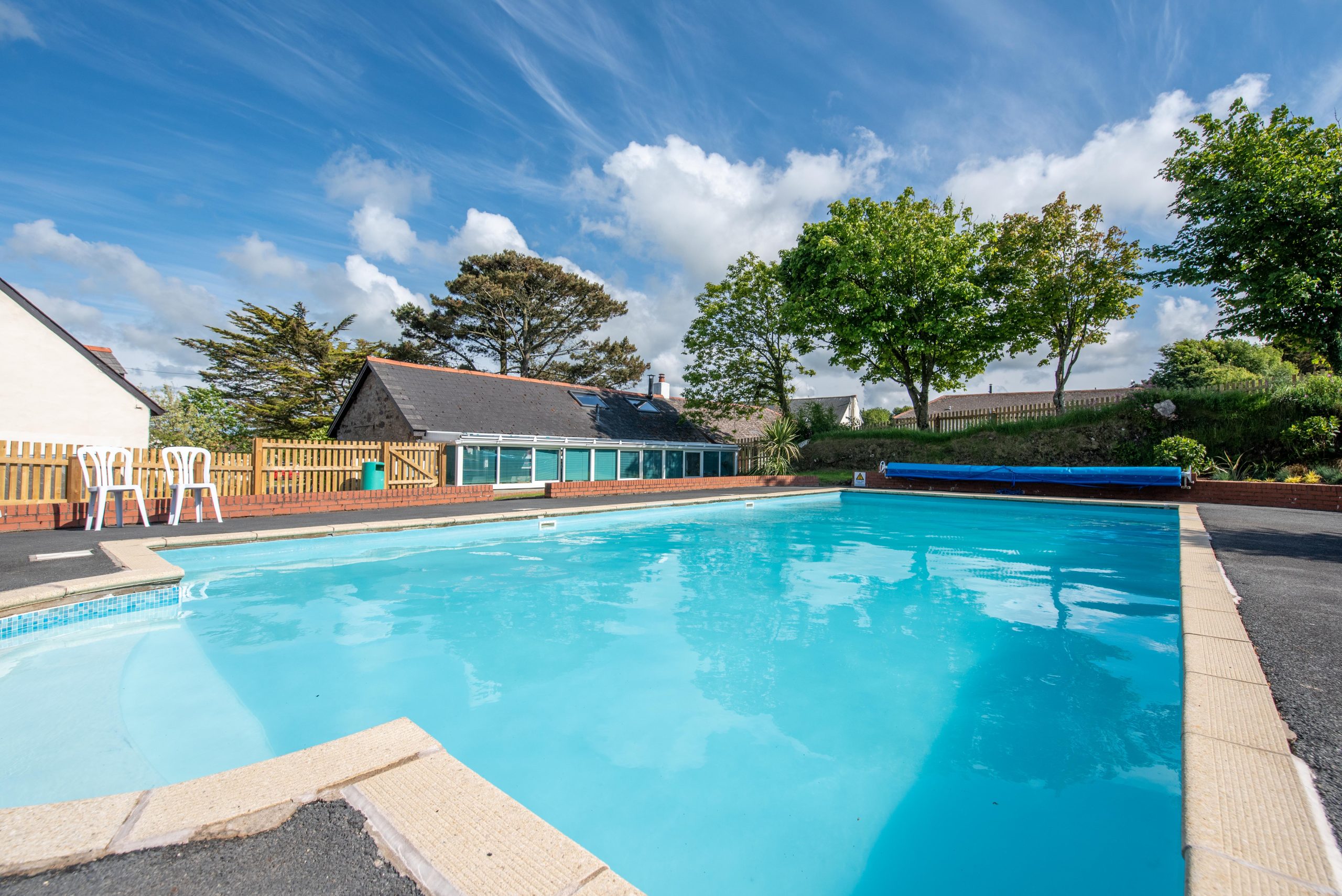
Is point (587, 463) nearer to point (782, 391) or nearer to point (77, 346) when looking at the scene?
point (782, 391)

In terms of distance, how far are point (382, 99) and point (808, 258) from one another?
1496 cm

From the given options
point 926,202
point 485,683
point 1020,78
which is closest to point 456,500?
point 485,683

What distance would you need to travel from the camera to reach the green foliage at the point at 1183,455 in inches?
566

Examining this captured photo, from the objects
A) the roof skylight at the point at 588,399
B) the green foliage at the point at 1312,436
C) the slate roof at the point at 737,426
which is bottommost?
the green foliage at the point at 1312,436

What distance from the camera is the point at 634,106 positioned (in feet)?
42.1

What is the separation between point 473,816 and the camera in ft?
5.63

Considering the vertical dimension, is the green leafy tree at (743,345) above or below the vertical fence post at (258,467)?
above

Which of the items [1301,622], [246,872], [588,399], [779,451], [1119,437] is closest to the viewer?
[246,872]

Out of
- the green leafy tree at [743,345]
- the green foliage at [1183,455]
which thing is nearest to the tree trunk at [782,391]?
the green leafy tree at [743,345]

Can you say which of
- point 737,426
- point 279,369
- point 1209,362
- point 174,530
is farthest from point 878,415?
point 174,530

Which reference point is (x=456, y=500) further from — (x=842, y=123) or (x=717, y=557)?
(x=842, y=123)

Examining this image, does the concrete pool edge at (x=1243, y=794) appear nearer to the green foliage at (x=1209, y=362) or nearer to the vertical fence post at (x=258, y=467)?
the vertical fence post at (x=258, y=467)

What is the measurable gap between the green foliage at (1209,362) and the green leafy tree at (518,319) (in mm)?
33129

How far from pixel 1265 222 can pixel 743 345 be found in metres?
15.8
